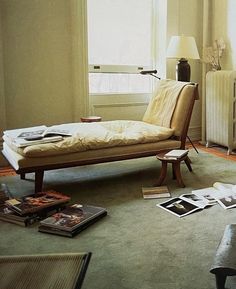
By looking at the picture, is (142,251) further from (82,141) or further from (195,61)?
(195,61)

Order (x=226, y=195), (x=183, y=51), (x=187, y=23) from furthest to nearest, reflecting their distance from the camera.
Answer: (x=187, y=23), (x=183, y=51), (x=226, y=195)

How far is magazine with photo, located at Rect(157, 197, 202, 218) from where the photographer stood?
8.13 ft

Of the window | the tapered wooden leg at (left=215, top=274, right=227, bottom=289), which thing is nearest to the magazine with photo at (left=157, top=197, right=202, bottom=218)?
the tapered wooden leg at (left=215, top=274, right=227, bottom=289)

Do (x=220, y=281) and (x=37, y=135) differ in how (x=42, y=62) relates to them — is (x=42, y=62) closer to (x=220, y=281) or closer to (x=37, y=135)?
(x=37, y=135)

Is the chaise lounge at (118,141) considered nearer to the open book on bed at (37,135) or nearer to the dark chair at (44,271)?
the open book on bed at (37,135)

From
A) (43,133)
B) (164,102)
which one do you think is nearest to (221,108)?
(164,102)

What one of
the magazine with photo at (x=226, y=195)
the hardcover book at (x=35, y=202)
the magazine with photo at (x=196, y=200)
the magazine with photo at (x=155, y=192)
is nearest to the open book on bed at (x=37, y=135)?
the hardcover book at (x=35, y=202)

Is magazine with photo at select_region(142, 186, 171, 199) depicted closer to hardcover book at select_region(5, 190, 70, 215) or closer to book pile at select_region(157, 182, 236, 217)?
book pile at select_region(157, 182, 236, 217)

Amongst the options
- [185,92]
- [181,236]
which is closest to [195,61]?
[185,92]

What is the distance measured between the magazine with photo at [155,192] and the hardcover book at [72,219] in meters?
0.49

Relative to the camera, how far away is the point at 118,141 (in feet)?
9.91

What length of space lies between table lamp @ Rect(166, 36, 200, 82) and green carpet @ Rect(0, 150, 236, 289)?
157 centimetres

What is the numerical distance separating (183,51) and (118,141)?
1.75 metres

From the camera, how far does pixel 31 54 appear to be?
396 cm
